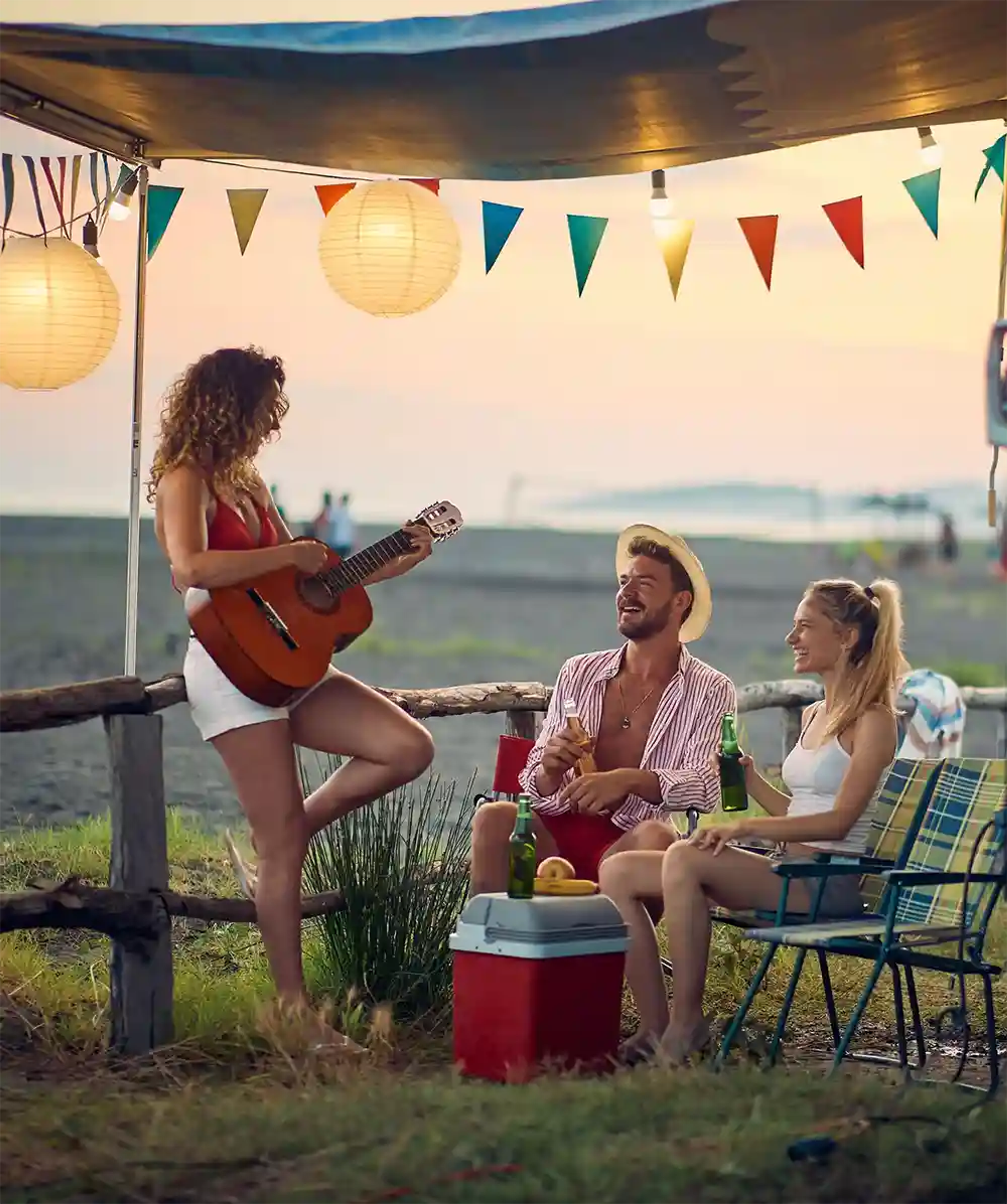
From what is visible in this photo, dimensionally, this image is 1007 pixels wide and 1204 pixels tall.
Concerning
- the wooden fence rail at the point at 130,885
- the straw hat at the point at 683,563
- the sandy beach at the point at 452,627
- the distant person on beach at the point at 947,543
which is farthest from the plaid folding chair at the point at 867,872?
the distant person on beach at the point at 947,543

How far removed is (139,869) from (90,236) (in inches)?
74.0

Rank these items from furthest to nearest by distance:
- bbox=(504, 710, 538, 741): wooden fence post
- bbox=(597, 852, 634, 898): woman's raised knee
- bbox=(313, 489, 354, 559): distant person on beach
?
bbox=(313, 489, 354, 559): distant person on beach < bbox=(504, 710, 538, 741): wooden fence post < bbox=(597, 852, 634, 898): woman's raised knee

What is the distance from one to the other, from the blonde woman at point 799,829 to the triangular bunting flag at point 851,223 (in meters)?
1.18

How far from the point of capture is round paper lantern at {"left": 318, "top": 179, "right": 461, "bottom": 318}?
16.1ft

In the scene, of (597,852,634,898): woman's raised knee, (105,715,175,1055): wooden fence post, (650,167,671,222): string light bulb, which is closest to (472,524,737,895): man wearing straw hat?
(597,852,634,898): woman's raised knee

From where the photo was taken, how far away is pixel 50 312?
4.85 metres

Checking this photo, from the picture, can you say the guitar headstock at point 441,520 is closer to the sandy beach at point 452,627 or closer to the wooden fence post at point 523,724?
the wooden fence post at point 523,724

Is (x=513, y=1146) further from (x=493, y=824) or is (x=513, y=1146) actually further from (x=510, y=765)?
(x=510, y=765)

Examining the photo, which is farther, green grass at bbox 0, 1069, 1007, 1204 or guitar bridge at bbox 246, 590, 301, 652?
guitar bridge at bbox 246, 590, 301, 652

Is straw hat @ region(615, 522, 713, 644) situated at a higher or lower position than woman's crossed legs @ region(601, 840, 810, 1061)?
higher

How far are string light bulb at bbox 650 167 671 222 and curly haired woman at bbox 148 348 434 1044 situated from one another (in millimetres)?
1314

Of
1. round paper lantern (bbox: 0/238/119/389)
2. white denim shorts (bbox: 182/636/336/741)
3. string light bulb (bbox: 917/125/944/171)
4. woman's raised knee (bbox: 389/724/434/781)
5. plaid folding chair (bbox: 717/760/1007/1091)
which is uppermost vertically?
string light bulb (bbox: 917/125/944/171)

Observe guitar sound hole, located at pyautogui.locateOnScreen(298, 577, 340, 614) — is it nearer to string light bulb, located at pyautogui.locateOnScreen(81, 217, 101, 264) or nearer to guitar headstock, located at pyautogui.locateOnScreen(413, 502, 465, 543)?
guitar headstock, located at pyautogui.locateOnScreen(413, 502, 465, 543)

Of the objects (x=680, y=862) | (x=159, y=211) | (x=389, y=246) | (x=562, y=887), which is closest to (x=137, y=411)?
(x=159, y=211)
